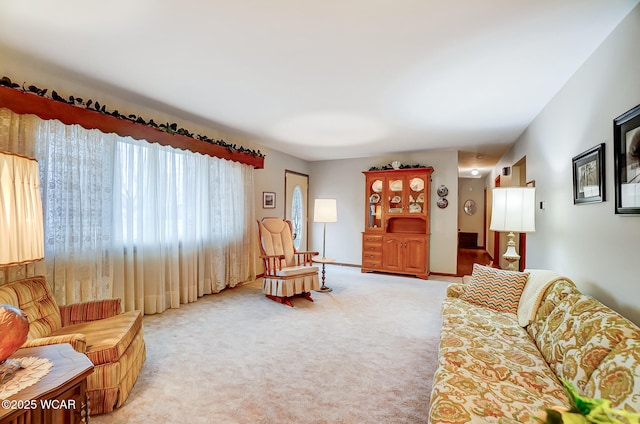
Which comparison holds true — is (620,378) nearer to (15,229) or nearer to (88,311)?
(15,229)

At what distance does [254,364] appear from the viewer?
2.36m

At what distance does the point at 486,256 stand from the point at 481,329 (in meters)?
7.18

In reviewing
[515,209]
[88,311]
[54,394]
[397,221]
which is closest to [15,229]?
[54,394]

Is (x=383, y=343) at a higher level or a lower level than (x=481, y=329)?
lower

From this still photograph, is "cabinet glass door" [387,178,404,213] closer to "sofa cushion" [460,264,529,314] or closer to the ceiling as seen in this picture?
the ceiling

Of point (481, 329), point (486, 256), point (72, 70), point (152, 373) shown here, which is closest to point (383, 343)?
point (481, 329)

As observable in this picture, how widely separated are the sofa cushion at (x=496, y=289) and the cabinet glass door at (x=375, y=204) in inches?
131

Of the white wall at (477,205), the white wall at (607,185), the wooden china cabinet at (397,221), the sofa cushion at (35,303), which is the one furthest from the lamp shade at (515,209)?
the white wall at (477,205)

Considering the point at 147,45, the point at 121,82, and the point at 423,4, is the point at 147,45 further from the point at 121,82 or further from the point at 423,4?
the point at 423,4

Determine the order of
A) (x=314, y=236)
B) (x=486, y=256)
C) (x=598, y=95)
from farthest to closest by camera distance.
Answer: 1. (x=486, y=256)
2. (x=314, y=236)
3. (x=598, y=95)

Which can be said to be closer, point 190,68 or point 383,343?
point 190,68

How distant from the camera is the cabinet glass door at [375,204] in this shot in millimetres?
6102

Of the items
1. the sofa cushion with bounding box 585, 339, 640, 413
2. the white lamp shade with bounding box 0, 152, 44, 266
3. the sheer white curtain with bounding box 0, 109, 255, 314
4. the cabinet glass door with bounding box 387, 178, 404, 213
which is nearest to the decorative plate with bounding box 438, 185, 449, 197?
the cabinet glass door with bounding box 387, 178, 404, 213

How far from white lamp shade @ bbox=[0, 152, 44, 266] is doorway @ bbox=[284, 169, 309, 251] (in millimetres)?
4905
